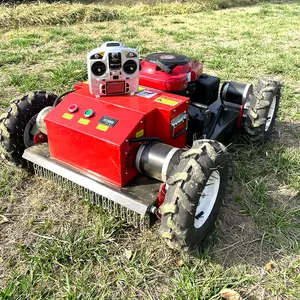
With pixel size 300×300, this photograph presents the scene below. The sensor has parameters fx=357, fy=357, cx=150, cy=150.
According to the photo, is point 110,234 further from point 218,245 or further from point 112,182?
point 218,245

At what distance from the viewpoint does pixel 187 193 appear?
192 centimetres

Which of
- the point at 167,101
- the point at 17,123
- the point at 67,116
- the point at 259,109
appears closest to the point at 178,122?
the point at 167,101

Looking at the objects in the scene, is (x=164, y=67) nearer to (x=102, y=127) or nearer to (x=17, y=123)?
(x=102, y=127)

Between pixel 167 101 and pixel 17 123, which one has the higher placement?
pixel 167 101

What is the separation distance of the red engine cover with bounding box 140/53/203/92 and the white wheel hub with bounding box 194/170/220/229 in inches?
34.9

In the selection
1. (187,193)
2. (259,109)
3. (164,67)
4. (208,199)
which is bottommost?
(208,199)

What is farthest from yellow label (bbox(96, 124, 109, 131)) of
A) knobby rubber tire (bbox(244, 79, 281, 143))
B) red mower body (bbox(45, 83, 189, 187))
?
knobby rubber tire (bbox(244, 79, 281, 143))

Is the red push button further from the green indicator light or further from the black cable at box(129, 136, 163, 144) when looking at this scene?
the black cable at box(129, 136, 163, 144)

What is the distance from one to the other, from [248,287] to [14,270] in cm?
138

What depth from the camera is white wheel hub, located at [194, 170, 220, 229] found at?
227cm

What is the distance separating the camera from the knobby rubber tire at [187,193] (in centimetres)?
191

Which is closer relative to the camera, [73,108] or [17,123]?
[73,108]

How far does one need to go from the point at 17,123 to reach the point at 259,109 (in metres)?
2.04

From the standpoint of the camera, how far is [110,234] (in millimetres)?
2354
